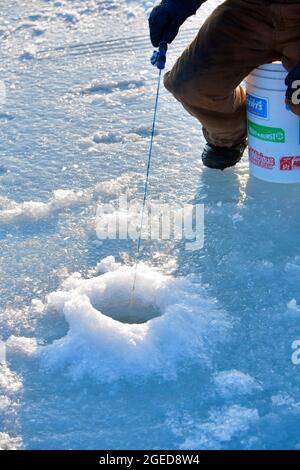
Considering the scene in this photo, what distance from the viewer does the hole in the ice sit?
7.38 ft

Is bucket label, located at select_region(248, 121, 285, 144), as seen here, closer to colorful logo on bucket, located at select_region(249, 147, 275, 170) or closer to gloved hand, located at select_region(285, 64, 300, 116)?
colorful logo on bucket, located at select_region(249, 147, 275, 170)

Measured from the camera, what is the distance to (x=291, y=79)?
237 centimetres

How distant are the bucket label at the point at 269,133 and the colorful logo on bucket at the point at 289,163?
Answer: 6 cm

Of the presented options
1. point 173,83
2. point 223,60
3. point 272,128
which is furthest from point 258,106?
point 173,83

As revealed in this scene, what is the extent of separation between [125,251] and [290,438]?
91cm

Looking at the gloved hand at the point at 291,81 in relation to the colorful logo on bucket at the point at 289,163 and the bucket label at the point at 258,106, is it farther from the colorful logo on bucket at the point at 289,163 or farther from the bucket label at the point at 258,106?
the colorful logo on bucket at the point at 289,163

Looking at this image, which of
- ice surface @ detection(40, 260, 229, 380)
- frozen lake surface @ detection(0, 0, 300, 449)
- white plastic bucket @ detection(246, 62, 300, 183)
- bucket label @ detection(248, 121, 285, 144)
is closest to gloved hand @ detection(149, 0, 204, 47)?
white plastic bucket @ detection(246, 62, 300, 183)

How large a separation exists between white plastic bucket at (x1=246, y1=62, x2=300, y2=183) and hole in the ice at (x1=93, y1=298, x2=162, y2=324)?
0.75 metres

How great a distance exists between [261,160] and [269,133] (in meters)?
0.11

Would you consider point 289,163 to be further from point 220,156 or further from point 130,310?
point 130,310

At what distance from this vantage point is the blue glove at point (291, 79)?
92.7 inches

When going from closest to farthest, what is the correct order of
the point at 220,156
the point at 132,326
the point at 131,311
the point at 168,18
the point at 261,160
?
the point at 132,326, the point at 131,311, the point at 168,18, the point at 261,160, the point at 220,156

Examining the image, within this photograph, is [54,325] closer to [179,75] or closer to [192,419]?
[192,419]

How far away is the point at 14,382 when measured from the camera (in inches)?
79.7
